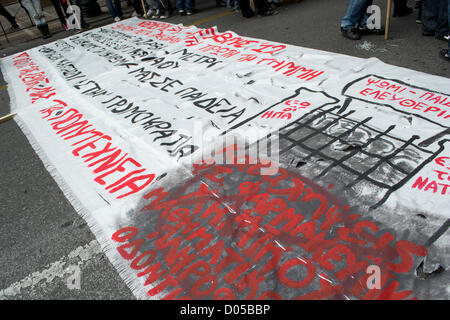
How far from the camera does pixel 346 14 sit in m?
3.63

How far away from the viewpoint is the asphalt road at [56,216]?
55.4 inches

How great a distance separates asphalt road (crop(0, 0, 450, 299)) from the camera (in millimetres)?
1407

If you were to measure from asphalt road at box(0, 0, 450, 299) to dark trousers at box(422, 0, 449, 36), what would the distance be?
3.8 inches

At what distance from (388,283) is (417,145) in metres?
0.91

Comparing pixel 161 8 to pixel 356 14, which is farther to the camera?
pixel 161 8

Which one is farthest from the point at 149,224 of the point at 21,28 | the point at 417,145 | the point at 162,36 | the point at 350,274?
the point at 21,28

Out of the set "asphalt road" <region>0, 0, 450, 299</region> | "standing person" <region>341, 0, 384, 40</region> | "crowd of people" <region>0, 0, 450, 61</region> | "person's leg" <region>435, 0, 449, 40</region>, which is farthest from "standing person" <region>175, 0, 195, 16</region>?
"person's leg" <region>435, 0, 449, 40</region>

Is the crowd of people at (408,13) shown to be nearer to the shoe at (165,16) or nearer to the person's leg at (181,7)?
the person's leg at (181,7)

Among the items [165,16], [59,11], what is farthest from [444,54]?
[59,11]

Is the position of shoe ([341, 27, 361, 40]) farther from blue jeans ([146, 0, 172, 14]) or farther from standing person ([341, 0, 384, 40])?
blue jeans ([146, 0, 172, 14])

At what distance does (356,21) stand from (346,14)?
29cm

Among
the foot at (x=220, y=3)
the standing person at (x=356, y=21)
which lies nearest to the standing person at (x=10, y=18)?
the foot at (x=220, y=3)

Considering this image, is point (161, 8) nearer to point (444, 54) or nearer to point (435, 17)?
point (435, 17)
